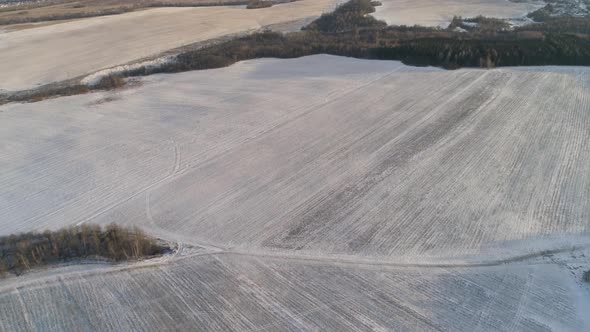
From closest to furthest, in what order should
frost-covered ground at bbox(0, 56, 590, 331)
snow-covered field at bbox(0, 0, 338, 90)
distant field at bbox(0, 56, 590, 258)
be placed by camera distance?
frost-covered ground at bbox(0, 56, 590, 331) < distant field at bbox(0, 56, 590, 258) < snow-covered field at bbox(0, 0, 338, 90)

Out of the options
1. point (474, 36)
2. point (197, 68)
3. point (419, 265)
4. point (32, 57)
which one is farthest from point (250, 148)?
point (32, 57)

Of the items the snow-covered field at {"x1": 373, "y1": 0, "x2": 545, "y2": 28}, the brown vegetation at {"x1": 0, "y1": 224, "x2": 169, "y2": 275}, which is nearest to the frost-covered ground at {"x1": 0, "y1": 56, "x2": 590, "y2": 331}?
the brown vegetation at {"x1": 0, "y1": 224, "x2": 169, "y2": 275}

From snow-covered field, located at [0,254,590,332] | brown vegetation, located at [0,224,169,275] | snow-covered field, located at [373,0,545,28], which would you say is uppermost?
snow-covered field, located at [373,0,545,28]

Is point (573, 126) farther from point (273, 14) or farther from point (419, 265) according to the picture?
point (273, 14)

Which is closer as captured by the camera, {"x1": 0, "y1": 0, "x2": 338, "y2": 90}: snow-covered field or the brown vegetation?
the brown vegetation

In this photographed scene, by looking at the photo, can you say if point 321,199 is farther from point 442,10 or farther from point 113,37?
point 442,10

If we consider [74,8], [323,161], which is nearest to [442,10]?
[323,161]

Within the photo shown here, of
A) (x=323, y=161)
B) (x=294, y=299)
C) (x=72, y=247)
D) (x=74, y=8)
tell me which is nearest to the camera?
(x=294, y=299)

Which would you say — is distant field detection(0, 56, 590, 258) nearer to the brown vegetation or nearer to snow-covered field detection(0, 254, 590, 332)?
the brown vegetation
